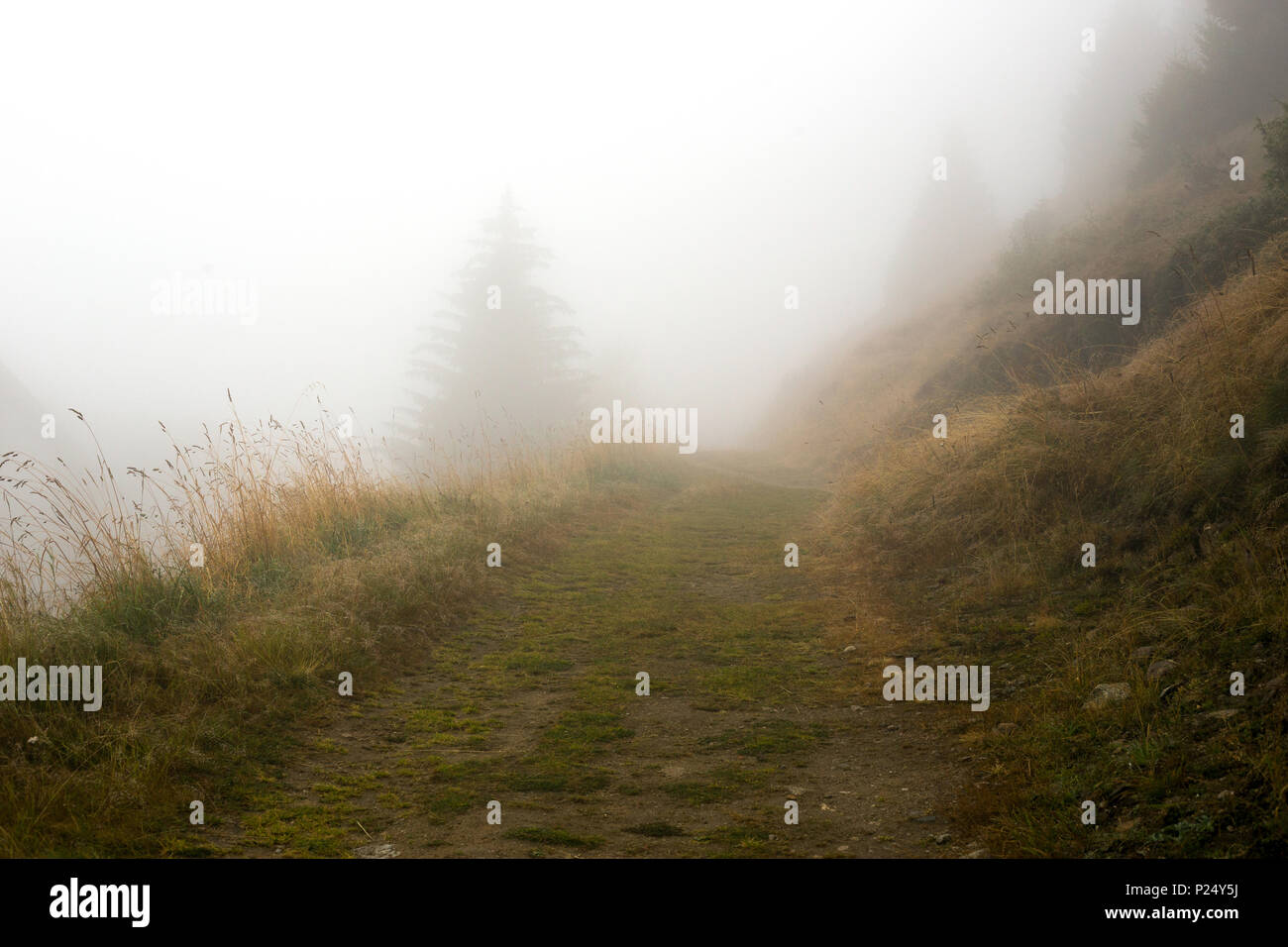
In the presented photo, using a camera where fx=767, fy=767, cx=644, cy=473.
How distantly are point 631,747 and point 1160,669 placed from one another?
2744mm

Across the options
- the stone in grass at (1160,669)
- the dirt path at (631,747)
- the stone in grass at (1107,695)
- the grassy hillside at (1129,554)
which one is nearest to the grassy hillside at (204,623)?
the dirt path at (631,747)

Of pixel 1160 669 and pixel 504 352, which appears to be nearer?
pixel 1160 669

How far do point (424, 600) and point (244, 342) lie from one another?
7837cm

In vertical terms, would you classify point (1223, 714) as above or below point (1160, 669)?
below

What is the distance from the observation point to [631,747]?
14.6 feet

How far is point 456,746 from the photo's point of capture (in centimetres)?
445

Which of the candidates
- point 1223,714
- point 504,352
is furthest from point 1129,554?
point 504,352

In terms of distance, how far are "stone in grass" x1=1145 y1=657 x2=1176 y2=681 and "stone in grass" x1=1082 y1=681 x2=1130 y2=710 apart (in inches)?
4.9

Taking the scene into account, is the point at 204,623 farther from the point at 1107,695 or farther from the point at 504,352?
the point at 504,352

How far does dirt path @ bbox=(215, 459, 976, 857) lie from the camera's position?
10.9ft

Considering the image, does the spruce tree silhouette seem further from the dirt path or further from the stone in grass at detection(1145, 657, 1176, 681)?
the stone in grass at detection(1145, 657, 1176, 681)

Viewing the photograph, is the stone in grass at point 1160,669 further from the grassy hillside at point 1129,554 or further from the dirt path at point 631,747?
the dirt path at point 631,747

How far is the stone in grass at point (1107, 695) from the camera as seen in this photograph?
142 inches

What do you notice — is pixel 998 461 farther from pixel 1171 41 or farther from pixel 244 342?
pixel 244 342
